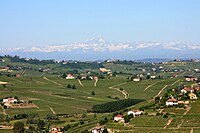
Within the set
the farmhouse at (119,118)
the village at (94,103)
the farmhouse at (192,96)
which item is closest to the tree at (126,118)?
the village at (94,103)

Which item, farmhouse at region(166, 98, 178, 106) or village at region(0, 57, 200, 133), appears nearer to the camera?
village at region(0, 57, 200, 133)

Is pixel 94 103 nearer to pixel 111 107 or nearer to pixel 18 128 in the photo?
pixel 111 107

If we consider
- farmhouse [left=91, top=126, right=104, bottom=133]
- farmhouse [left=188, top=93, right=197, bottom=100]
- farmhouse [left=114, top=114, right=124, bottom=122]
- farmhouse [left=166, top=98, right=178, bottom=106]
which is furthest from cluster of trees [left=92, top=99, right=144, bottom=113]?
farmhouse [left=91, top=126, right=104, bottom=133]

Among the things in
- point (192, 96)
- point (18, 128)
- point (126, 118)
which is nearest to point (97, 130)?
point (126, 118)

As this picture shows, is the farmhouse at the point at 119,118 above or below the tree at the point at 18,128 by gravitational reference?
above

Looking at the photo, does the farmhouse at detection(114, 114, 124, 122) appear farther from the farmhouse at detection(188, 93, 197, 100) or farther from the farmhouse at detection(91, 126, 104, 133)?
the farmhouse at detection(188, 93, 197, 100)

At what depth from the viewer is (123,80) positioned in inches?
6368

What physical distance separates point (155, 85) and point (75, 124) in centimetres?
6537

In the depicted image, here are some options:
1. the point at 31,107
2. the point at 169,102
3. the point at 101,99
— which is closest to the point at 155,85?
the point at 101,99

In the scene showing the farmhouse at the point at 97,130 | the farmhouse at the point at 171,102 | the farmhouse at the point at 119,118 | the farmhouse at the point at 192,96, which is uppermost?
the farmhouse at the point at 192,96

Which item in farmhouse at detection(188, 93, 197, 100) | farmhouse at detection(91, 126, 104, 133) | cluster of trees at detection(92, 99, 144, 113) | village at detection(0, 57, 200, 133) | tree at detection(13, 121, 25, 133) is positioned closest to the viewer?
farmhouse at detection(91, 126, 104, 133)

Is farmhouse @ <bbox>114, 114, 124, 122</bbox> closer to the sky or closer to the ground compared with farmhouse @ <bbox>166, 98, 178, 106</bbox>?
closer to the ground

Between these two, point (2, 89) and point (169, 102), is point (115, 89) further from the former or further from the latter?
point (169, 102)

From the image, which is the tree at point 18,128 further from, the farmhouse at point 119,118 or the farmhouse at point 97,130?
the farmhouse at point 119,118
